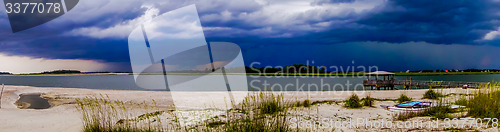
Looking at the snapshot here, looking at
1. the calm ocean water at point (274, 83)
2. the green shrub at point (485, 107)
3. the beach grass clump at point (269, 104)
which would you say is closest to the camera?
the beach grass clump at point (269, 104)

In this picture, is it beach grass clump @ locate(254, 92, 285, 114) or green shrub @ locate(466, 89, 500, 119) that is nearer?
beach grass clump @ locate(254, 92, 285, 114)

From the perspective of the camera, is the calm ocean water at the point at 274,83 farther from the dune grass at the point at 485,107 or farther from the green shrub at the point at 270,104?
the dune grass at the point at 485,107

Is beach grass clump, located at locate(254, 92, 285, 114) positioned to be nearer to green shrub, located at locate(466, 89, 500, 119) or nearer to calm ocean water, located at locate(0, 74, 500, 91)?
green shrub, located at locate(466, 89, 500, 119)

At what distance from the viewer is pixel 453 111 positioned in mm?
8398

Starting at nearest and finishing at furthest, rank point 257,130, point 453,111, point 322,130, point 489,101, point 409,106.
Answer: point 257,130, point 322,130, point 489,101, point 453,111, point 409,106

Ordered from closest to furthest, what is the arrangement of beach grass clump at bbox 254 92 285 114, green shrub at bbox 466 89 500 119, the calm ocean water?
beach grass clump at bbox 254 92 285 114 < green shrub at bbox 466 89 500 119 < the calm ocean water

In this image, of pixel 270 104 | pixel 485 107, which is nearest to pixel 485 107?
pixel 485 107

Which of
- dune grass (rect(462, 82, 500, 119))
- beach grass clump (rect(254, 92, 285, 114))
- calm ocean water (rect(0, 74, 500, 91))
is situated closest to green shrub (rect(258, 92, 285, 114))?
beach grass clump (rect(254, 92, 285, 114))

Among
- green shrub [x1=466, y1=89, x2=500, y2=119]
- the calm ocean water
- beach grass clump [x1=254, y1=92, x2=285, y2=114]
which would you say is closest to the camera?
A: beach grass clump [x1=254, y1=92, x2=285, y2=114]

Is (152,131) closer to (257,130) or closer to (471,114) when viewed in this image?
(257,130)

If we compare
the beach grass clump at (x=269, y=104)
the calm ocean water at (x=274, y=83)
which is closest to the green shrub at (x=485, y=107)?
the beach grass clump at (x=269, y=104)

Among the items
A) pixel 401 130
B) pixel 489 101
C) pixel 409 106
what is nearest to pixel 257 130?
pixel 401 130

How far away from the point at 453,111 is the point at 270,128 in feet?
20.2

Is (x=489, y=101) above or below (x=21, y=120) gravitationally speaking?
above
